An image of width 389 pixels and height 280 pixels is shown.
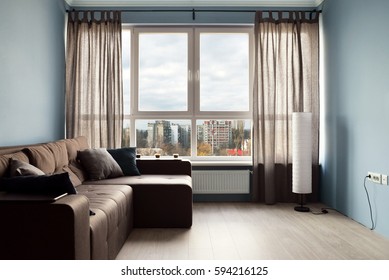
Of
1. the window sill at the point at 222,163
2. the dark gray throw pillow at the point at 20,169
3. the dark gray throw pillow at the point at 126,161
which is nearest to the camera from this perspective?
the dark gray throw pillow at the point at 20,169

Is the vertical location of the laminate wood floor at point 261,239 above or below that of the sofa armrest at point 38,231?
below

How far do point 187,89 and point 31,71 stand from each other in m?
2.06

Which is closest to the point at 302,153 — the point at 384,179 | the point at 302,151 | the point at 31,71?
the point at 302,151

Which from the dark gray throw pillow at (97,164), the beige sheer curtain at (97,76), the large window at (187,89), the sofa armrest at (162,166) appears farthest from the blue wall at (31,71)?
the sofa armrest at (162,166)

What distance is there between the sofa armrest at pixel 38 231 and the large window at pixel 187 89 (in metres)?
3.24

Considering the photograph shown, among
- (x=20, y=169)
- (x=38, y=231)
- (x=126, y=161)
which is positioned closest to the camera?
(x=38, y=231)

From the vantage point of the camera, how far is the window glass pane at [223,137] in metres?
5.28

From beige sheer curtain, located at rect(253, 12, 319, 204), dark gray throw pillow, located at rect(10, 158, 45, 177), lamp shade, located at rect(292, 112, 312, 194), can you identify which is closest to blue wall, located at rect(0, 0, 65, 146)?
dark gray throw pillow, located at rect(10, 158, 45, 177)

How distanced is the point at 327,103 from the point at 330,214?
4.71 ft

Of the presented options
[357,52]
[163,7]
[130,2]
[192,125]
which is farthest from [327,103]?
[130,2]

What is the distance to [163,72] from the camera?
5.24 m

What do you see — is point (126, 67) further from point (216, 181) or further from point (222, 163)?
point (216, 181)

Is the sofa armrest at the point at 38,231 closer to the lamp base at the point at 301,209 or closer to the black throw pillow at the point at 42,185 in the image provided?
the black throw pillow at the point at 42,185

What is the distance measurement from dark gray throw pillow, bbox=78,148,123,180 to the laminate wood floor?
0.84 meters
